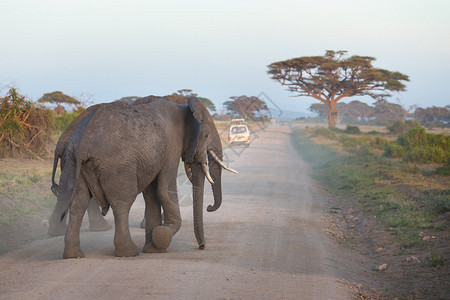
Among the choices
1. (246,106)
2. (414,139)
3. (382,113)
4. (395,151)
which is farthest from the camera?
(382,113)

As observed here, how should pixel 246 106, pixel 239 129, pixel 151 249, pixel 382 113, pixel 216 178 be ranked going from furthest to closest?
pixel 382 113, pixel 246 106, pixel 239 129, pixel 216 178, pixel 151 249

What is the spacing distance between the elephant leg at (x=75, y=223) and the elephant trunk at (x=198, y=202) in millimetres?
1653

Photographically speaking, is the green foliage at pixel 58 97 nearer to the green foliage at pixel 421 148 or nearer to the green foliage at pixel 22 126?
the green foliage at pixel 22 126

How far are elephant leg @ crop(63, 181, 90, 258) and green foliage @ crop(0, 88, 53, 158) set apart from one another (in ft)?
32.0

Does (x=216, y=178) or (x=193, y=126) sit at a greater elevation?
(x=193, y=126)

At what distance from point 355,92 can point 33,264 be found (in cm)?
4553

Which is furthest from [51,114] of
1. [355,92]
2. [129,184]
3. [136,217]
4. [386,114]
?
[386,114]

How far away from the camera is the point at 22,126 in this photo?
51.1ft

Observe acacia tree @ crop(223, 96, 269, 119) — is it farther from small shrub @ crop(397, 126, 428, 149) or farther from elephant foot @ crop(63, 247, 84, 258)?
elephant foot @ crop(63, 247, 84, 258)

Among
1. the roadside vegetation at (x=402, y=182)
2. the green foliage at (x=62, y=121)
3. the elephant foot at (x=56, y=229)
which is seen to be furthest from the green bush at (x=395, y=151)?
the elephant foot at (x=56, y=229)

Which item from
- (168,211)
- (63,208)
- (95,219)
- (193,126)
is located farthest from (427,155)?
(63,208)

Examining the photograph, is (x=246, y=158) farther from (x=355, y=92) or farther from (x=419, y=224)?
(x=355, y=92)

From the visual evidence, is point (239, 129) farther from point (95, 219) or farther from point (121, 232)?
point (121, 232)

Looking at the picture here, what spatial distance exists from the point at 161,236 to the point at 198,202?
0.94 meters
